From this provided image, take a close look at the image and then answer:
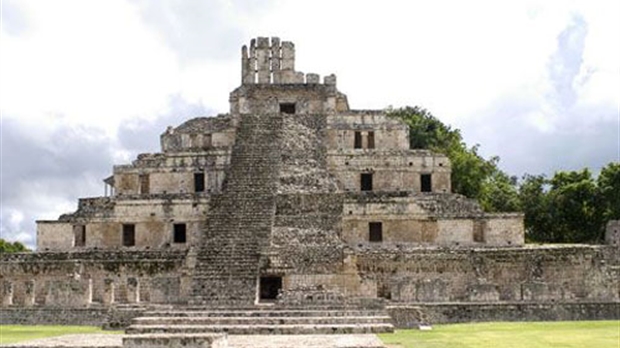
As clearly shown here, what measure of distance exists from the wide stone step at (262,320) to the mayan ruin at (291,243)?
6cm

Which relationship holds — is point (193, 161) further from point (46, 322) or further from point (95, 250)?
point (46, 322)

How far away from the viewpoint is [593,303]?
26.9 m

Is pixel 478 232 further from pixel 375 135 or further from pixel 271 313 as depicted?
pixel 271 313

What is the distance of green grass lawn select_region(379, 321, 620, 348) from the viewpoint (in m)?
17.6

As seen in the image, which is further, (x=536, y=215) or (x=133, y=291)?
(x=536, y=215)

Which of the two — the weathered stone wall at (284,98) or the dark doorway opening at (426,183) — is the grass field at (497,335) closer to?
the dark doorway opening at (426,183)

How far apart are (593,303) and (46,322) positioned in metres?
15.5

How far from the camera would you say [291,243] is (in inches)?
1164

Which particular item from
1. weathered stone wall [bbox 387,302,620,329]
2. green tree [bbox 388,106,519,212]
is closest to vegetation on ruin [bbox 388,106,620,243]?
green tree [bbox 388,106,519,212]

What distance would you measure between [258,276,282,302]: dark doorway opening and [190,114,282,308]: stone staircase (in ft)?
3.16

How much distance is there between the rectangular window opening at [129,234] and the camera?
32688mm

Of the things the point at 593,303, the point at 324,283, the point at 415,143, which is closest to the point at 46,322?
the point at 324,283

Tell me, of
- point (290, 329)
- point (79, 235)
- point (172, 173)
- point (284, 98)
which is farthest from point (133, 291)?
point (284, 98)

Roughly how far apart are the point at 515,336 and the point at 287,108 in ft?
65.4
